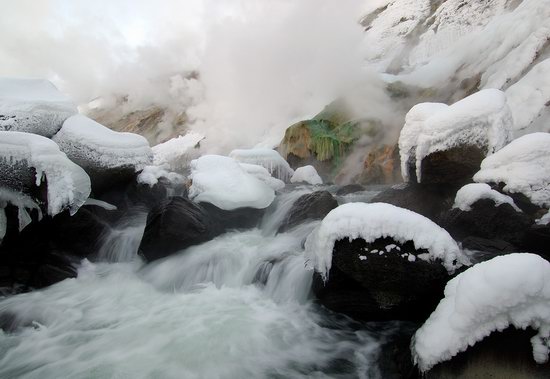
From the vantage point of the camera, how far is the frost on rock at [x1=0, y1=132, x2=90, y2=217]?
16.8ft

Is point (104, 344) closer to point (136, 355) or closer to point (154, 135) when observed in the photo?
point (136, 355)

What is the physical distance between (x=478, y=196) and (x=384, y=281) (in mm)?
2357

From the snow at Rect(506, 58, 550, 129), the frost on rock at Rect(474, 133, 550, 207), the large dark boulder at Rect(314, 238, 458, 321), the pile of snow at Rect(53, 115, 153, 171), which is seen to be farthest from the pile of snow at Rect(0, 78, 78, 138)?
the snow at Rect(506, 58, 550, 129)

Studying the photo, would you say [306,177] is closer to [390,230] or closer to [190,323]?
[190,323]

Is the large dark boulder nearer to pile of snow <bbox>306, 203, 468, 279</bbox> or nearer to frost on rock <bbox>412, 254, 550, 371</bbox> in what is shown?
pile of snow <bbox>306, 203, 468, 279</bbox>

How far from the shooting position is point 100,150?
22.5 ft

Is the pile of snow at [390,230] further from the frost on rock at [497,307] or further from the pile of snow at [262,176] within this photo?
the pile of snow at [262,176]

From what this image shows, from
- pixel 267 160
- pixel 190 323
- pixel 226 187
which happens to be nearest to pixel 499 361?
pixel 190 323

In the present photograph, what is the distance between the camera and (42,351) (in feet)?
13.1

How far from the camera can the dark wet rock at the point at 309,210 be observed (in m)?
6.80

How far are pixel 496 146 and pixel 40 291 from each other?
722 centimetres

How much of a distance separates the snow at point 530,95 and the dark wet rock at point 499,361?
6.79 metres

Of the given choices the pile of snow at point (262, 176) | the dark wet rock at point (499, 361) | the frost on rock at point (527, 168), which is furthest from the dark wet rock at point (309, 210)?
the dark wet rock at point (499, 361)

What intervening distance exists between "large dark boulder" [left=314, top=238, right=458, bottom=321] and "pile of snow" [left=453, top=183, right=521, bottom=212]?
1.97m
